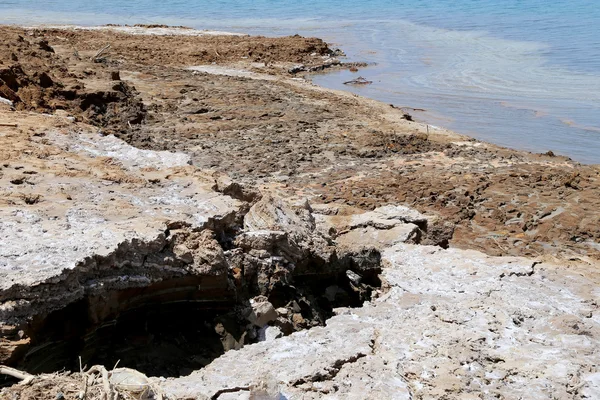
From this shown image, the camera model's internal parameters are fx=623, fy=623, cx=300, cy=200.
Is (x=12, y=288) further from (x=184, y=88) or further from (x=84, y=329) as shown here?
(x=184, y=88)

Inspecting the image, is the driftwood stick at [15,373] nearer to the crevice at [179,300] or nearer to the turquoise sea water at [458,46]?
the crevice at [179,300]

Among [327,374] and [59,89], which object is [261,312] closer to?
[327,374]

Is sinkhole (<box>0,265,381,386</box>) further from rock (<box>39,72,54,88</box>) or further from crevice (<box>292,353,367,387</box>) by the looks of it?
rock (<box>39,72,54,88</box>)

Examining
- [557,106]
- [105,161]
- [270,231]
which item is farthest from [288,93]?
[270,231]

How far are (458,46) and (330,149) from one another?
1499 cm

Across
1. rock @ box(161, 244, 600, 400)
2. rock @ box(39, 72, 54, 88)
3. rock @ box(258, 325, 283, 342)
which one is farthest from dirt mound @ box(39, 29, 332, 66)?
rock @ box(161, 244, 600, 400)

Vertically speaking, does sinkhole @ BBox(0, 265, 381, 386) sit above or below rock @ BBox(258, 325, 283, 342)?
above

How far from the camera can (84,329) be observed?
342 centimetres

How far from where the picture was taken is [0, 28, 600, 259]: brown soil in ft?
27.2

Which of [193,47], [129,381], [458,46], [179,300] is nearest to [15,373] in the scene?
[129,381]

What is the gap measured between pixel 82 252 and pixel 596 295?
134 inches

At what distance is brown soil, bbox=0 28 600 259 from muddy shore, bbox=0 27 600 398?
0.13ft

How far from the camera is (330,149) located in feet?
36.6

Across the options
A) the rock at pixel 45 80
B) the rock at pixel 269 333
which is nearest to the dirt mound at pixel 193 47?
the rock at pixel 45 80
